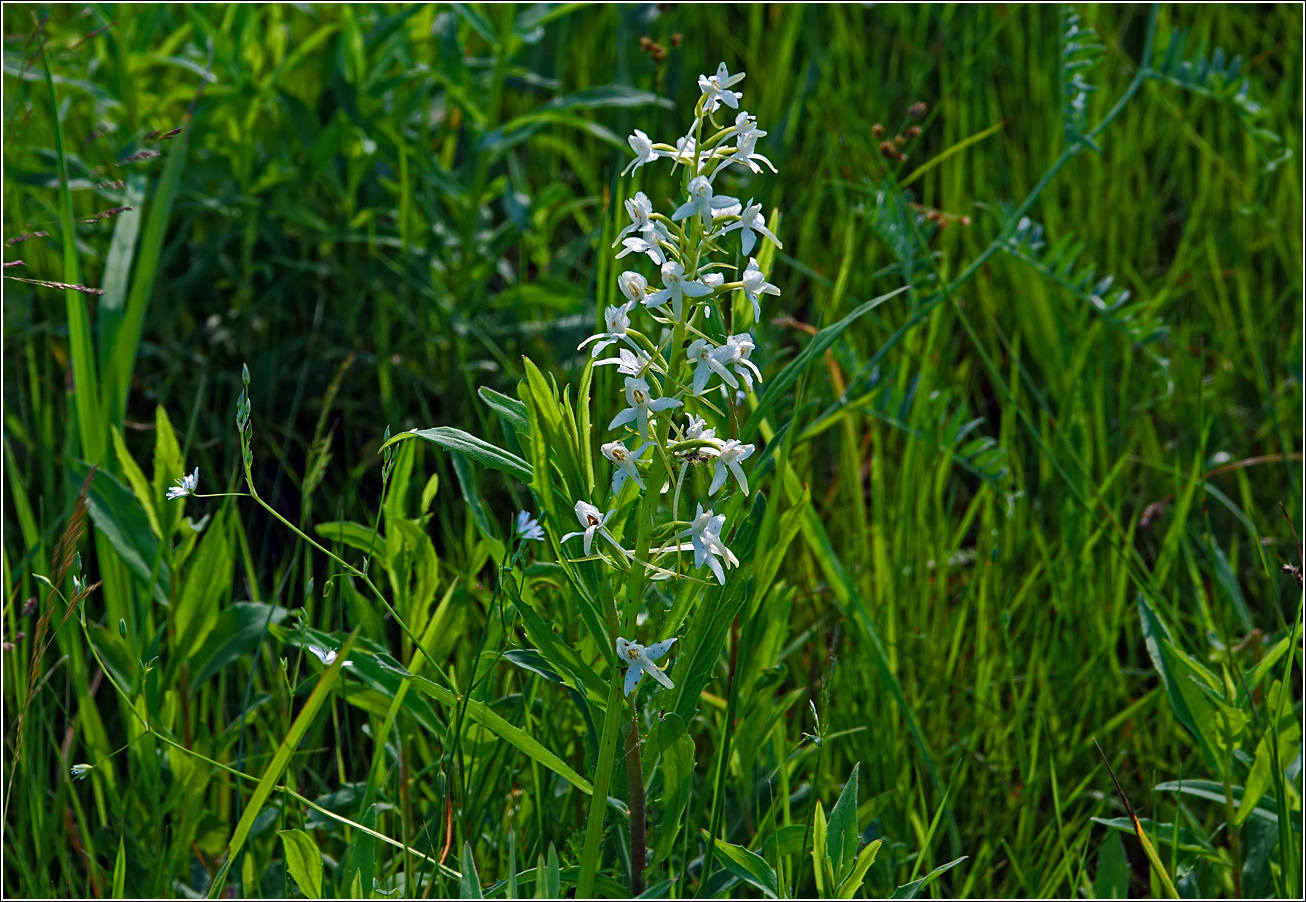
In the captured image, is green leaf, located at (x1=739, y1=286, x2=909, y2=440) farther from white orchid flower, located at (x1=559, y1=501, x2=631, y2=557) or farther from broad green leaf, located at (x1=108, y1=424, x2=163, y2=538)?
broad green leaf, located at (x1=108, y1=424, x2=163, y2=538)

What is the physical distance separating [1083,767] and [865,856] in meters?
0.82

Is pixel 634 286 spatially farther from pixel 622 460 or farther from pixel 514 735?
pixel 514 735

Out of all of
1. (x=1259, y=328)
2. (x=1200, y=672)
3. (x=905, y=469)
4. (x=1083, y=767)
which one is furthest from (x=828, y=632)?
(x=1259, y=328)

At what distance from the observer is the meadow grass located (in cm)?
145

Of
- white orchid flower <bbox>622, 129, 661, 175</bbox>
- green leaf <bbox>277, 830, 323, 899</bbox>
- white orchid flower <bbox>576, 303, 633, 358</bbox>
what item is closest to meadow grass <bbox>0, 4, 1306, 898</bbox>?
green leaf <bbox>277, 830, 323, 899</bbox>

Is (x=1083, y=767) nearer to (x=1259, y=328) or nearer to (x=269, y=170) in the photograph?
(x=1259, y=328)

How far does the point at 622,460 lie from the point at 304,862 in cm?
62

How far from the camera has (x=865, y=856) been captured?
126 centimetres

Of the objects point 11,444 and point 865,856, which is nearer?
point 865,856

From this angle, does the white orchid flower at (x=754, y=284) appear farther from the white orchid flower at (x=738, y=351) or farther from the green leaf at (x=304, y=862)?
the green leaf at (x=304, y=862)

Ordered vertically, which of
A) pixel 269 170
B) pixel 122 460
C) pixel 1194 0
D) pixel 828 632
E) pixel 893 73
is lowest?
pixel 828 632

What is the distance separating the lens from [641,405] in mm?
1053

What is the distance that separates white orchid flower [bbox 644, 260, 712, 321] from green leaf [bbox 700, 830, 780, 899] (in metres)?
0.63

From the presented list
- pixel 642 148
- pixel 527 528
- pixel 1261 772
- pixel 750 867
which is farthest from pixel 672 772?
pixel 1261 772
